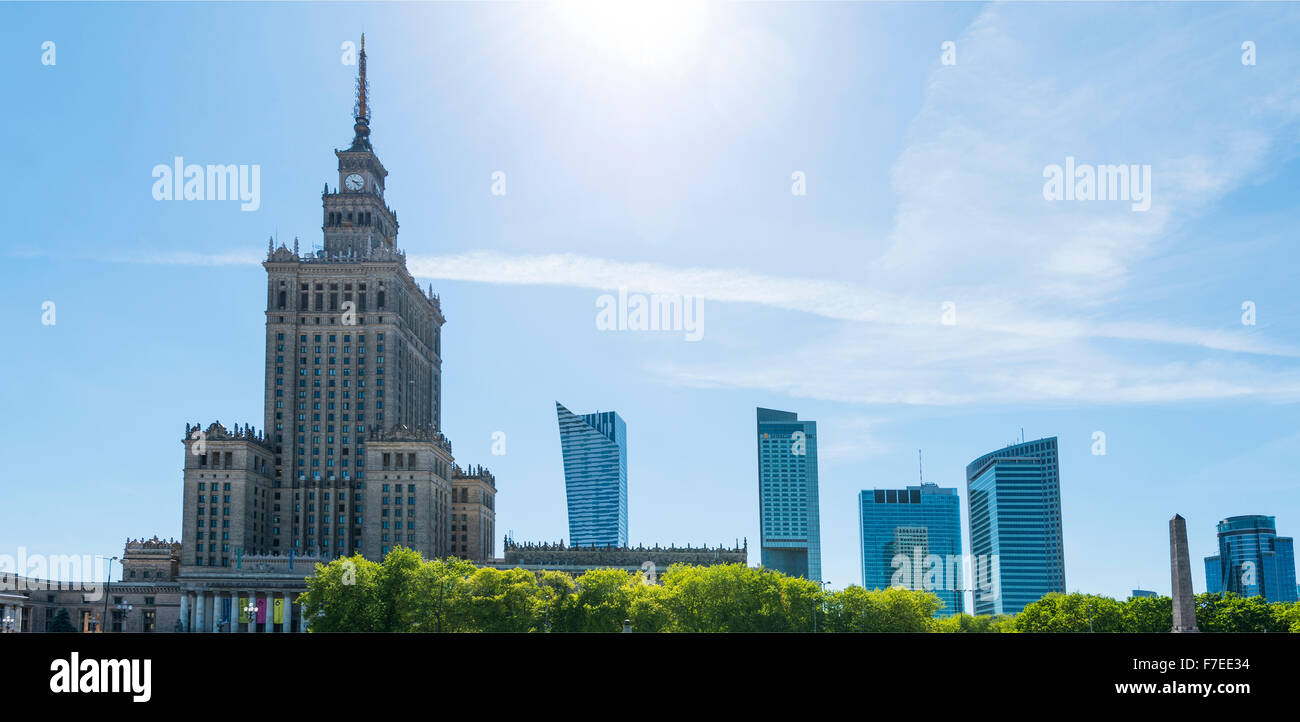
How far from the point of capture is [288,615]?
169m

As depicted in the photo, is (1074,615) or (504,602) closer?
(504,602)

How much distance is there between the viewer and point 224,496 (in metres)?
184

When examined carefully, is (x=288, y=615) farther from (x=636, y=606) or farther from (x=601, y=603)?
(x=636, y=606)

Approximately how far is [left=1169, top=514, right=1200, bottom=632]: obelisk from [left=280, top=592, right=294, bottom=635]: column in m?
122

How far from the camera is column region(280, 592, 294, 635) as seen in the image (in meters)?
168

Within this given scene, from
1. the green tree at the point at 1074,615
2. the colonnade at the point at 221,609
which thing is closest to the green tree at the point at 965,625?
the green tree at the point at 1074,615

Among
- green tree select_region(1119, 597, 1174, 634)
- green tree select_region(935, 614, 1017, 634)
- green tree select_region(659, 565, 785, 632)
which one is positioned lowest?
green tree select_region(935, 614, 1017, 634)

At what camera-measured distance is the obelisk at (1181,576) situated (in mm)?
89500

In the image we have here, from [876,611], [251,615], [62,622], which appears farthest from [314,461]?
[876,611]

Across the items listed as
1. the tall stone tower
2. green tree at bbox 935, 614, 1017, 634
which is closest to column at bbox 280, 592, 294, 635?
the tall stone tower

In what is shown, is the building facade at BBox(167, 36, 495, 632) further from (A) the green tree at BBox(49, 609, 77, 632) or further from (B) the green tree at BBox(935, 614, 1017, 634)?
(B) the green tree at BBox(935, 614, 1017, 634)

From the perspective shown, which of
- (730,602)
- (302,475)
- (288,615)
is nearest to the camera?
(730,602)

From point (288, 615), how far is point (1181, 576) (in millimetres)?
125162
